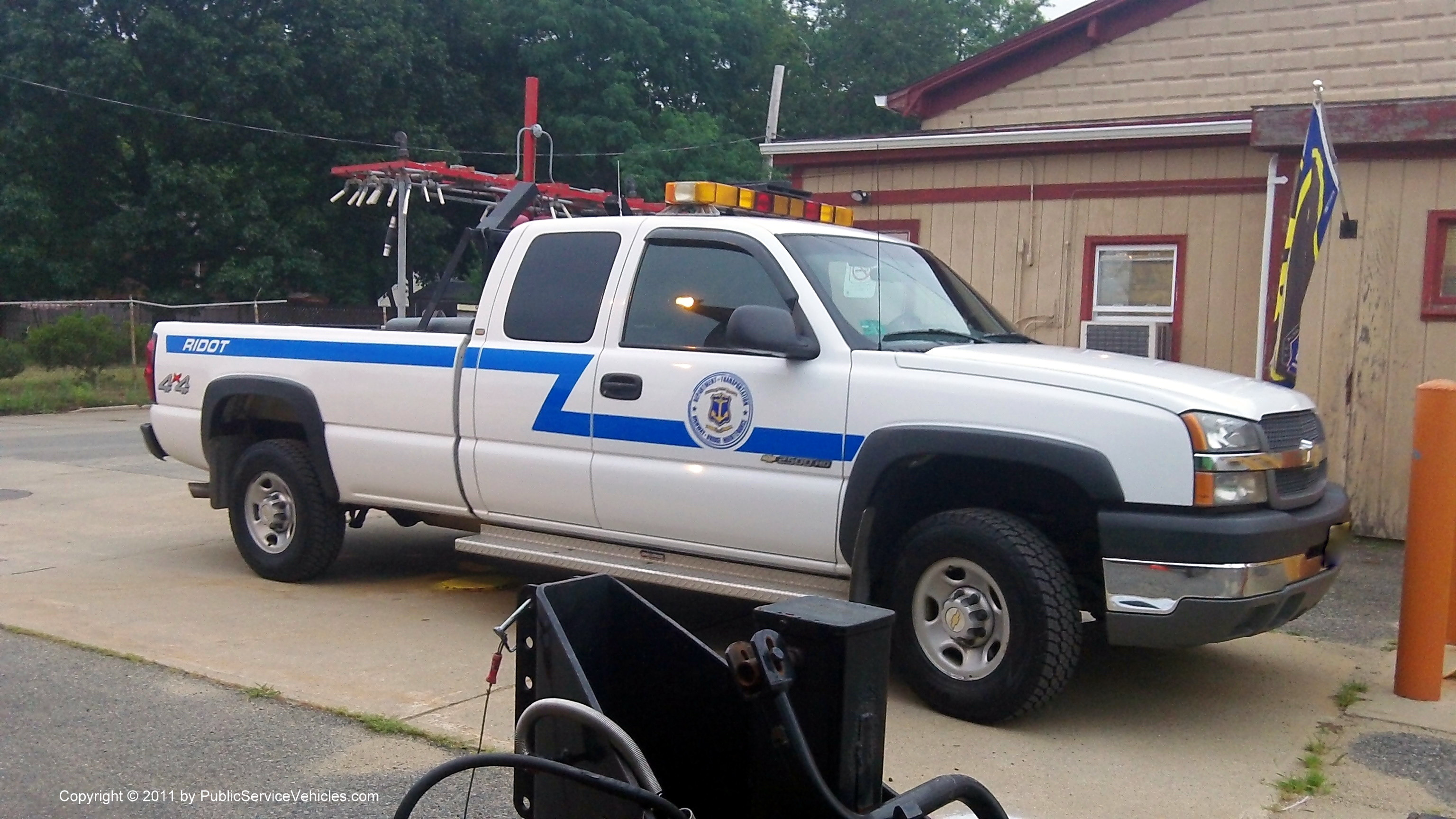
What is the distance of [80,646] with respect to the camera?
6.00 meters

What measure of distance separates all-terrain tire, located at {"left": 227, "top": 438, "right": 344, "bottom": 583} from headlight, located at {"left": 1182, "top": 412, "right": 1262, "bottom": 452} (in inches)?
183

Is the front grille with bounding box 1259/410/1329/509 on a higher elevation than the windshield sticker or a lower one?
lower

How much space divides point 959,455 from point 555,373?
2.08m

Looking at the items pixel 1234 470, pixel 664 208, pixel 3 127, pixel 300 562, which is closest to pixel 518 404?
pixel 664 208

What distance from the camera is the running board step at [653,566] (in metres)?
5.57

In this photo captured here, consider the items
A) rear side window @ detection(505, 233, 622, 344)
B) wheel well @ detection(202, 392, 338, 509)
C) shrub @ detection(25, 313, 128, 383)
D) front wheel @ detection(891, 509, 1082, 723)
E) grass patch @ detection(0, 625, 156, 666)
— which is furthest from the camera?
shrub @ detection(25, 313, 128, 383)

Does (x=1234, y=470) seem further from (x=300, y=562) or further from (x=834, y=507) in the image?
(x=300, y=562)

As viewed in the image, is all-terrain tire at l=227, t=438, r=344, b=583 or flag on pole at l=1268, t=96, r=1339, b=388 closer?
all-terrain tire at l=227, t=438, r=344, b=583

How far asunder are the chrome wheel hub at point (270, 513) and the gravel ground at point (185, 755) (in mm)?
1891

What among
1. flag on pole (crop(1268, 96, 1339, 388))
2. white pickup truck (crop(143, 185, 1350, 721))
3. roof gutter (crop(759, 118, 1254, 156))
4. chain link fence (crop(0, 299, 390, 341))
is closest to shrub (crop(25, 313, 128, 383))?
chain link fence (crop(0, 299, 390, 341))

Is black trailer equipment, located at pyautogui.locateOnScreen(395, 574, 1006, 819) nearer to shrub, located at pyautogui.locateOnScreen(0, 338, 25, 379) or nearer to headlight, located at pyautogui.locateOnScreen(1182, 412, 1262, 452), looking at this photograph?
headlight, located at pyautogui.locateOnScreen(1182, 412, 1262, 452)

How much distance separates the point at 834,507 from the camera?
5.41 m

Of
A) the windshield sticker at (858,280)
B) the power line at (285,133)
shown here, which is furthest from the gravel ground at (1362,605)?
the power line at (285,133)

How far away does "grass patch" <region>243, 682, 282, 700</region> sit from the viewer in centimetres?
528
